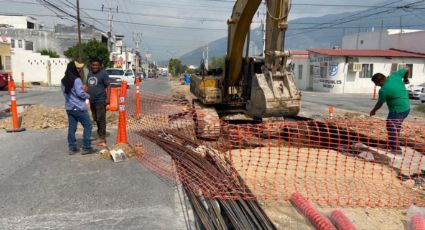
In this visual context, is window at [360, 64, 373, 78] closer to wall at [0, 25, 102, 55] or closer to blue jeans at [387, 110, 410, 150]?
blue jeans at [387, 110, 410, 150]

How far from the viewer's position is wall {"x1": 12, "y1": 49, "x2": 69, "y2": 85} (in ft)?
121

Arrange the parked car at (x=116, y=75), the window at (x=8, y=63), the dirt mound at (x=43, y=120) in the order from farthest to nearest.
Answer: the window at (x=8, y=63), the parked car at (x=116, y=75), the dirt mound at (x=43, y=120)

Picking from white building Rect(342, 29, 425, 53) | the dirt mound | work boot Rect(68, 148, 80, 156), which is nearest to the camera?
work boot Rect(68, 148, 80, 156)

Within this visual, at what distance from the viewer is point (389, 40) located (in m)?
48.1

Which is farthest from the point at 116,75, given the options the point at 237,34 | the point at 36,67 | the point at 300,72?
the point at 237,34

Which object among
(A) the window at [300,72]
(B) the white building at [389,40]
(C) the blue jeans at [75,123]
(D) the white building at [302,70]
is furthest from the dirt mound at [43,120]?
(B) the white building at [389,40]

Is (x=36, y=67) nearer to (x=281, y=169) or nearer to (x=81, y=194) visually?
(x=281, y=169)

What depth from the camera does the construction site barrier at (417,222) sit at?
4181 mm

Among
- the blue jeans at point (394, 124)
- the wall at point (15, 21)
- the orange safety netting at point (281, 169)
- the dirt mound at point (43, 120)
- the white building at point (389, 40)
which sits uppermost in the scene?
the wall at point (15, 21)

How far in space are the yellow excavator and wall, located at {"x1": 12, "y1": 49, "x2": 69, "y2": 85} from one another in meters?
29.9

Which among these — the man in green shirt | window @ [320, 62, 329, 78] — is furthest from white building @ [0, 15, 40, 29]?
the man in green shirt

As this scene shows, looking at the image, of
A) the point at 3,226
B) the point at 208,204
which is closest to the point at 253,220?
the point at 208,204

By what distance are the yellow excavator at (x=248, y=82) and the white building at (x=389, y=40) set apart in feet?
124

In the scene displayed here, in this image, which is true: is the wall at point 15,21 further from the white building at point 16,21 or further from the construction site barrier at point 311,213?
the construction site barrier at point 311,213
